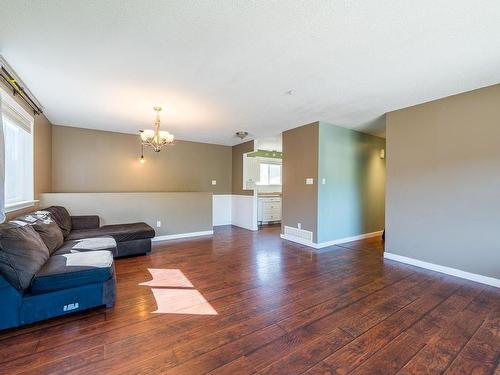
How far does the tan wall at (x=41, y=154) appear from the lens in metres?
3.74

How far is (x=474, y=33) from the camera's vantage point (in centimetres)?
187

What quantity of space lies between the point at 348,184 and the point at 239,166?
3092 mm

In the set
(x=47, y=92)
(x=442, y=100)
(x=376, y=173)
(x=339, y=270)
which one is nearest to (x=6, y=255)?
(x=47, y=92)

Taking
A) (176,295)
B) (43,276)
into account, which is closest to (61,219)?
(43,276)

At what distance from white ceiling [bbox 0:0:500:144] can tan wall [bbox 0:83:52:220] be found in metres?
0.50

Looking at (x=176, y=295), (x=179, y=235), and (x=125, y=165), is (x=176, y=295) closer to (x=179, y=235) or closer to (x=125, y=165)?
(x=179, y=235)

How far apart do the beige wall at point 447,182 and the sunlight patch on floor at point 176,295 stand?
123 inches

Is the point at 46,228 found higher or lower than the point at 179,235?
higher

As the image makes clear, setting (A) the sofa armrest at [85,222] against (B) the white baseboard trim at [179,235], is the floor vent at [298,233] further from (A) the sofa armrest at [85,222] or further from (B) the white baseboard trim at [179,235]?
(A) the sofa armrest at [85,222]

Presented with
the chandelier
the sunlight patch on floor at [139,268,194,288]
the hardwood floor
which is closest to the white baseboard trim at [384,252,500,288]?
the hardwood floor

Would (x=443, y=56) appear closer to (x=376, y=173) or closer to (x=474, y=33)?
(x=474, y=33)

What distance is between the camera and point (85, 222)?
4.09 meters

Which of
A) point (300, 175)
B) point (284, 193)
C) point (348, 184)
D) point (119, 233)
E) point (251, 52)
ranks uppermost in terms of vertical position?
point (251, 52)

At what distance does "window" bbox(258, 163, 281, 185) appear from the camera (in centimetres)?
791
